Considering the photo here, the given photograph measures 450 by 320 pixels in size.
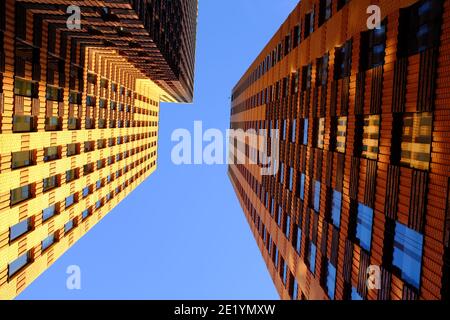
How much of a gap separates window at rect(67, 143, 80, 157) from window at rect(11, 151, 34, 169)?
5834mm

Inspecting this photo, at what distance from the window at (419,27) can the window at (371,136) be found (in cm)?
330

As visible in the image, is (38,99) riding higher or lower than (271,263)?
higher

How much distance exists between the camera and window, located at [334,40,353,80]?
20856 millimetres

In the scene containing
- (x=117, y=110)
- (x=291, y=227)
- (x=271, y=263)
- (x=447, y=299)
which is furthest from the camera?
(x=117, y=110)

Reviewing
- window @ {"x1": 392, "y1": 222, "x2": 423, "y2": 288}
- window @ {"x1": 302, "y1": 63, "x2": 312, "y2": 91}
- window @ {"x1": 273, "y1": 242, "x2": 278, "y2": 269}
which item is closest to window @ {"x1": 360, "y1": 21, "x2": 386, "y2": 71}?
window @ {"x1": 392, "y1": 222, "x2": 423, "y2": 288}

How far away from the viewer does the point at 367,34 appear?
18859 mm

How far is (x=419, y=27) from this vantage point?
14.4 m

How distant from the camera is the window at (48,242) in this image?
25.7m

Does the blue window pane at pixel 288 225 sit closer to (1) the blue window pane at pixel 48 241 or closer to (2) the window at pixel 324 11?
(2) the window at pixel 324 11

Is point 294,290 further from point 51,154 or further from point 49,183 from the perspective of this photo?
point 51,154

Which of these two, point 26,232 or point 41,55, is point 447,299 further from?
point 41,55

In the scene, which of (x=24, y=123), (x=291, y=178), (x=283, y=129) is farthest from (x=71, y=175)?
(x=283, y=129)
